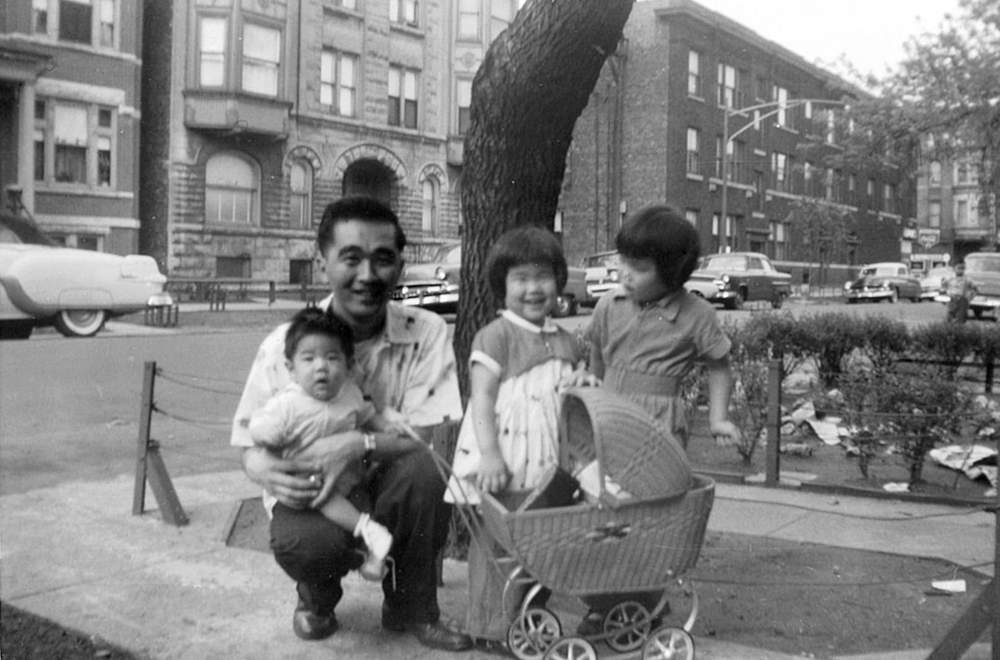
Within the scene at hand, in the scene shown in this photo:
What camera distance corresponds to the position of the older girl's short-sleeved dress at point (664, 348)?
4035 mm

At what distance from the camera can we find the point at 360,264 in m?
3.74

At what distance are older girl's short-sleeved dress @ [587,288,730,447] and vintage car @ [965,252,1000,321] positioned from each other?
1123 inches

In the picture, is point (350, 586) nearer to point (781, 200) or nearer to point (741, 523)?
point (741, 523)

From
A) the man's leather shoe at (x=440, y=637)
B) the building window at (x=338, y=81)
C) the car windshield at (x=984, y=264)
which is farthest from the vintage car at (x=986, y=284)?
the man's leather shoe at (x=440, y=637)

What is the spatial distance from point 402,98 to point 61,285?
15617mm

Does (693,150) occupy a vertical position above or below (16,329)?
above

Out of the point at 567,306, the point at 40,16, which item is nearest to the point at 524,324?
the point at 567,306

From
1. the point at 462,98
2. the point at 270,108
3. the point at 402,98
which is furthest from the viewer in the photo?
the point at 462,98

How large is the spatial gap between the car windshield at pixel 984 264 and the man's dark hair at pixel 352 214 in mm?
30833

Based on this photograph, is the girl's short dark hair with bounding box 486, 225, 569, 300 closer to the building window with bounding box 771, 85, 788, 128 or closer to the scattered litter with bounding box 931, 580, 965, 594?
the scattered litter with bounding box 931, 580, 965, 594

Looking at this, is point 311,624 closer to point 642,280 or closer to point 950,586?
point 642,280

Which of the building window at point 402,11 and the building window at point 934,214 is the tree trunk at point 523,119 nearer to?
the building window at point 402,11

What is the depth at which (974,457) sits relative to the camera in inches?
295

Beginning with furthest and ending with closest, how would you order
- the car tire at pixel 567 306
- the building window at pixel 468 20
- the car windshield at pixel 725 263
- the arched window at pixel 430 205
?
the car windshield at pixel 725 263
the arched window at pixel 430 205
the building window at pixel 468 20
the car tire at pixel 567 306
